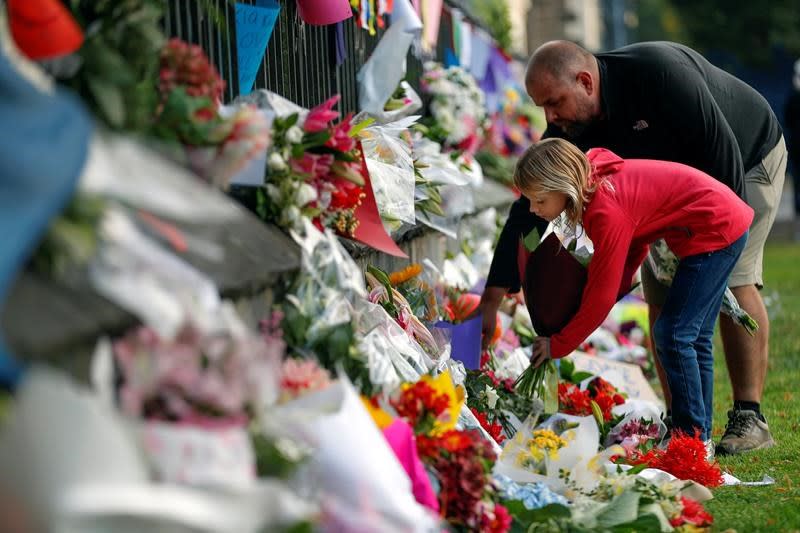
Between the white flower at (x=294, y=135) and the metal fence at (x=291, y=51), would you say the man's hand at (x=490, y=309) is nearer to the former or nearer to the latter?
the metal fence at (x=291, y=51)

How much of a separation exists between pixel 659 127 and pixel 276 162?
2182 mm

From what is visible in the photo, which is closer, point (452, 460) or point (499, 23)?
point (452, 460)

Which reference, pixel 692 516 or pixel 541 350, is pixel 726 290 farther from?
pixel 692 516

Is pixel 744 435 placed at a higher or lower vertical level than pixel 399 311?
lower

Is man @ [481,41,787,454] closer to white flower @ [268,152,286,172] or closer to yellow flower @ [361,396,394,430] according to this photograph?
white flower @ [268,152,286,172]

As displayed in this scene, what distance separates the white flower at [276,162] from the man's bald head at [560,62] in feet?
6.07

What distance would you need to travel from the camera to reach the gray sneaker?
5.20m

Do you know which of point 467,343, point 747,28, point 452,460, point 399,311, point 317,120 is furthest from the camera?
point 747,28

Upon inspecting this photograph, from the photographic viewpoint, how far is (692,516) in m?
3.66

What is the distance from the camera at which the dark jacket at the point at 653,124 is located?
17.0ft

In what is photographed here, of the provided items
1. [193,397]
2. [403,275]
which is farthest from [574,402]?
[193,397]

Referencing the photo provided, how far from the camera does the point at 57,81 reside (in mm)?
3002

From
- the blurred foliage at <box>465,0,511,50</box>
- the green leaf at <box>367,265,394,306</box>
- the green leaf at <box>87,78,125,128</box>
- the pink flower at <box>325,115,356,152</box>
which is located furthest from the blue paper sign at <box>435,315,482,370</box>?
the blurred foliage at <box>465,0,511,50</box>

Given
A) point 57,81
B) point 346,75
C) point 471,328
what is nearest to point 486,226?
point 346,75
